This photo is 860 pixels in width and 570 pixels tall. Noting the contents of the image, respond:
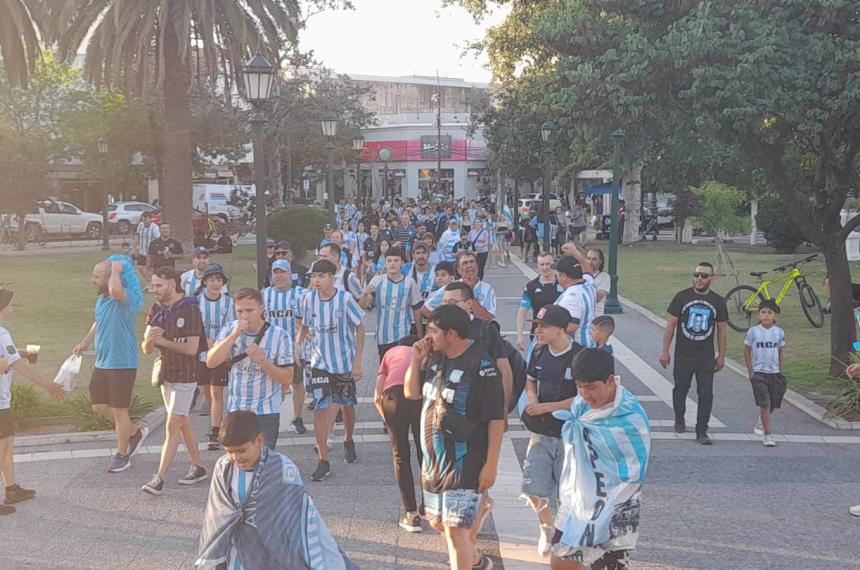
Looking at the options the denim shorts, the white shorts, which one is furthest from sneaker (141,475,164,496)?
the denim shorts

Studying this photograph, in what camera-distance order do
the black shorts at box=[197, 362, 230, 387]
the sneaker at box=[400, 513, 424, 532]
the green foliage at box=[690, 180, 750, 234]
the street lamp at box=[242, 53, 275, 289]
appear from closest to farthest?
the sneaker at box=[400, 513, 424, 532], the black shorts at box=[197, 362, 230, 387], the street lamp at box=[242, 53, 275, 289], the green foliage at box=[690, 180, 750, 234]

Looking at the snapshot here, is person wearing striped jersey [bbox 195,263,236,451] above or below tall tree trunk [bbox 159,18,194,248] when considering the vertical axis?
below

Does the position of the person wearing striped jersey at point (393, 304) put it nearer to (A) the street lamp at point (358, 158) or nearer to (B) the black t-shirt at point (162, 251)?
(B) the black t-shirt at point (162, 251)

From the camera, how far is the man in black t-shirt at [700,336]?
366 inches

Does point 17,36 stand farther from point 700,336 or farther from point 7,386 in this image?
point 700,336

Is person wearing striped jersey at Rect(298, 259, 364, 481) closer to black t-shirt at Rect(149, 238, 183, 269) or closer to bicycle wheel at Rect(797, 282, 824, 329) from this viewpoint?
black t-shirt at Rect(149, 238, 183, 269)

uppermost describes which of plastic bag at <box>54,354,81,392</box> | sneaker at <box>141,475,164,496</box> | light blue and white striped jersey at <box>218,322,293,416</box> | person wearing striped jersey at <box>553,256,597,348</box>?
person wearing striped jersey at <box>553,256,597,348</box>

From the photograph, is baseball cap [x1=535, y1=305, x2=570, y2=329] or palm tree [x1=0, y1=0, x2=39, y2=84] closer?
baseball cap [x1=535, y1=305, x2=570, y2=329]

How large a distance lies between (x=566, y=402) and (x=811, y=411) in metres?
5.85

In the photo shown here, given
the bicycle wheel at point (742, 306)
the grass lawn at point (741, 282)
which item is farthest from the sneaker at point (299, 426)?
the bicycle wheel at point (742, 306)

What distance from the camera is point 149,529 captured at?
6898mm

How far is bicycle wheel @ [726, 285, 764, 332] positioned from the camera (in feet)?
54.0

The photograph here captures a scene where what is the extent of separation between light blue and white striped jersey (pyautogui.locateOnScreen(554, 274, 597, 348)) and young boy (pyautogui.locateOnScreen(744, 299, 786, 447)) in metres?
2.02

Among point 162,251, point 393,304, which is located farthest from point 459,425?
point 162,251
